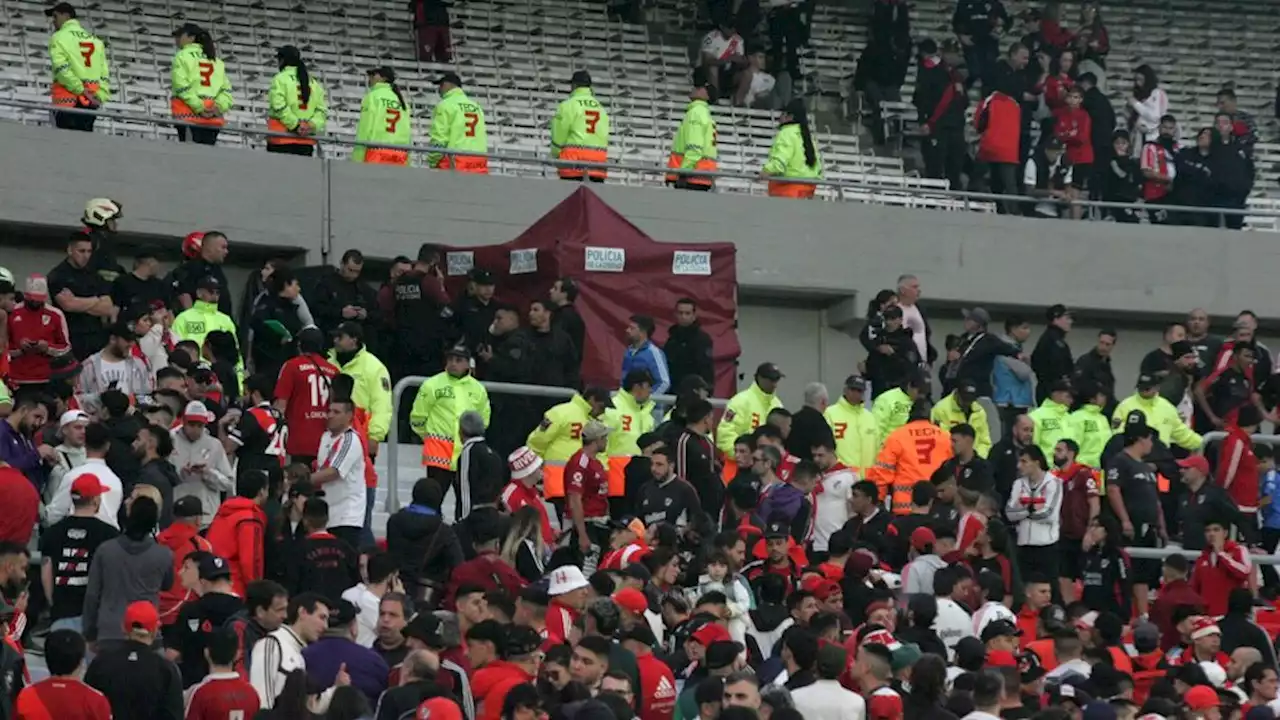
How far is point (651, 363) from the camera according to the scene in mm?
20219

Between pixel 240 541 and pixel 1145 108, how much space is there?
15948mm

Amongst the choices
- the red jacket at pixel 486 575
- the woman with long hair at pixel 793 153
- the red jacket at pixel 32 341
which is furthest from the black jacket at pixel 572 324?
the woman with long hair at pixel 793 153

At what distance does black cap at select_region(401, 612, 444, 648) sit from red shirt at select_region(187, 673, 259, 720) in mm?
877

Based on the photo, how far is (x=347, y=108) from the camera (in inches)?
1051

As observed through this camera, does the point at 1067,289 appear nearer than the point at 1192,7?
Yes

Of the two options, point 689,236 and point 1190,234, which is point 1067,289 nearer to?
point 1190,234

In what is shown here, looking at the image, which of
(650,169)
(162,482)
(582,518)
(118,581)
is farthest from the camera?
(650,169)

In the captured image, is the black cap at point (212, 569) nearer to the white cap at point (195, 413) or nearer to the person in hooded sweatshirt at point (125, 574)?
the person in hooded sweatshirt at point (125, 574)

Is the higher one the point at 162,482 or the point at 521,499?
the point at 162,482

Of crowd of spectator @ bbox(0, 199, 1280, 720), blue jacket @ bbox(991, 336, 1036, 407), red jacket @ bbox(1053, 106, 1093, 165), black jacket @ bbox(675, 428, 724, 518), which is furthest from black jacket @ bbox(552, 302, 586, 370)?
red jacket @ bbox(1053, 106, 1093, 165)

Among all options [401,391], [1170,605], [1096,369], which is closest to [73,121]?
[401,391]

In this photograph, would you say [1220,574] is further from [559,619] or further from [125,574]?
[125,574]

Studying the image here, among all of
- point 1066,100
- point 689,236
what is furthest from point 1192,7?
point 689,236

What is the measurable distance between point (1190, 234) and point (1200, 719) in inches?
527
